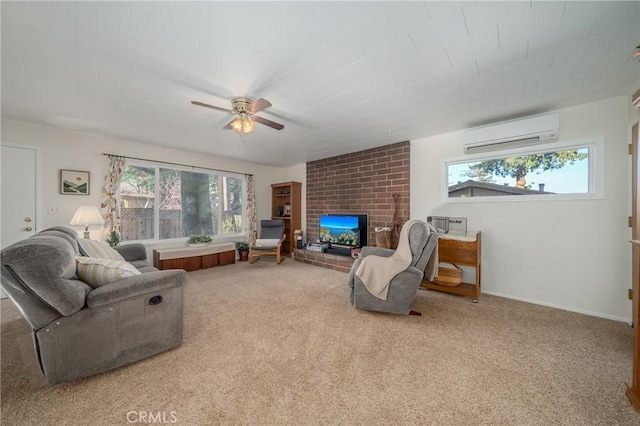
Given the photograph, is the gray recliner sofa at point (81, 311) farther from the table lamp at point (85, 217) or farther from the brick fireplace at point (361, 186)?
the brick fireplace at point (361, 186)

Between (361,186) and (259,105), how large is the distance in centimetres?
272

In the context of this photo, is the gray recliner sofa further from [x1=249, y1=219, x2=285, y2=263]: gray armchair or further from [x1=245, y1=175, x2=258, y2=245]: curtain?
[x1=245, y1=175, x2=258, y2=245]: curtain

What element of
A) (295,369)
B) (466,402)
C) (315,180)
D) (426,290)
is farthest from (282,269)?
(466,402)

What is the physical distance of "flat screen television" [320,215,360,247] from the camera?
14.4ft

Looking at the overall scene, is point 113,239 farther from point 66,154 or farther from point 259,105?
point 259,105

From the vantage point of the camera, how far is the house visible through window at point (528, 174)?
2533 millimetres

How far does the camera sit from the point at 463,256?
9.52 ft

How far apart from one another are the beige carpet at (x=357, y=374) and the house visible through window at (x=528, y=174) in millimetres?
1420

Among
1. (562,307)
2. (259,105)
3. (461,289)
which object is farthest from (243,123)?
(562,307)

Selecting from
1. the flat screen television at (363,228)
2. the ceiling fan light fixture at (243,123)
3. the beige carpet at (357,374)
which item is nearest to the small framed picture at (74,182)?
the beige carpet at (357,374)

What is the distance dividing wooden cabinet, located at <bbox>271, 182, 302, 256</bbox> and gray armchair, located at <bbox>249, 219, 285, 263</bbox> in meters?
0.30

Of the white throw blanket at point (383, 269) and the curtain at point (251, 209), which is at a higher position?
the curtain at point (251, 209)

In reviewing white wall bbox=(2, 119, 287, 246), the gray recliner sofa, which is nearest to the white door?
white wall bbox=(2, 119, 287, 246)

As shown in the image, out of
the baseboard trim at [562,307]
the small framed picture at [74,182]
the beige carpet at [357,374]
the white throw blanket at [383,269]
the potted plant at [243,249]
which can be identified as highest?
the small framed picture at [74,182]
